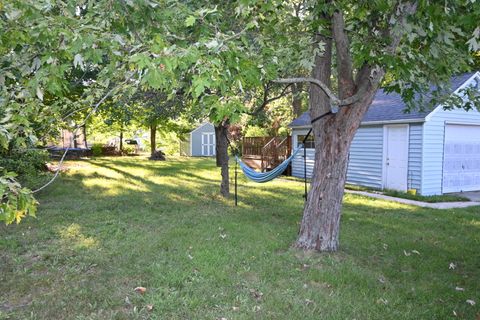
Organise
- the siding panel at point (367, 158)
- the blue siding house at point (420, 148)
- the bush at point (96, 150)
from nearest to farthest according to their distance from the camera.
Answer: the blue siding house at point (420, 148) < the siding panel at point (367, 158) < the bush at point (96, 150)

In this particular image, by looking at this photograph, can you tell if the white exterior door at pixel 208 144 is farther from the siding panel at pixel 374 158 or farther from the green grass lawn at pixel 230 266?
the green grass lawn at pixel 230 266

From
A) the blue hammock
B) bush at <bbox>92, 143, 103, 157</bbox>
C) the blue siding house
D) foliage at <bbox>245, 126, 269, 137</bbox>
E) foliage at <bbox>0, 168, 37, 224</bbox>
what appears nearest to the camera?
foliage at <bbox>0, 168, 37, 224</bbox>

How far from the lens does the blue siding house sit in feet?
31.5

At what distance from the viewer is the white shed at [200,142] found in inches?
1161

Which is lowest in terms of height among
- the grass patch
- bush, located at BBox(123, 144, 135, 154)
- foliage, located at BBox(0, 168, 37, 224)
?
the grass patch

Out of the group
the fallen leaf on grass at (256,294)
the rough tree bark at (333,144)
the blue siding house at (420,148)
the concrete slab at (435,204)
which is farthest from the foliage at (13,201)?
the blue siding house at (420,148)

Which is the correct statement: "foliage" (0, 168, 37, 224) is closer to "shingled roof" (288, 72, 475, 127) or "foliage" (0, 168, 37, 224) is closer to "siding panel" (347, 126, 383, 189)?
"shingled roof" (288, 72, 475, 127)

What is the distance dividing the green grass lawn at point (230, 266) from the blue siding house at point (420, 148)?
2.46m

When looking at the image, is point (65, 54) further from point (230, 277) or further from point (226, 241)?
point (226, 241)

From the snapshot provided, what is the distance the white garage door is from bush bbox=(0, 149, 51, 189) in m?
9.95

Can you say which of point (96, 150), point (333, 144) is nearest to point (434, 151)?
point (333, 144)

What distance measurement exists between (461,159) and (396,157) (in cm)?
184

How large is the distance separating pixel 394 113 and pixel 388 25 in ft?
22.5

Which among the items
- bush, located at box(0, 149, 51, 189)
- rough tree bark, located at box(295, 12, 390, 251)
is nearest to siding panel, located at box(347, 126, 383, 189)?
rough tree bark, located at box(295, 12, 390, 251)
